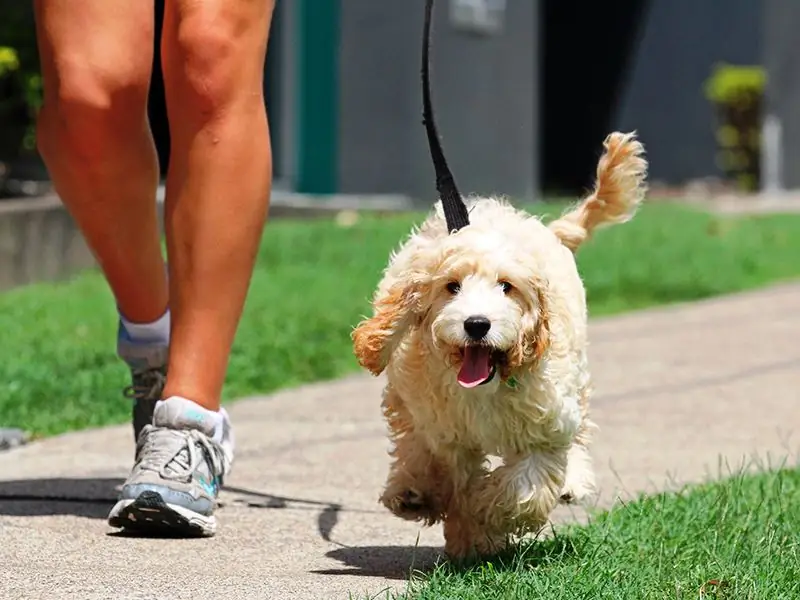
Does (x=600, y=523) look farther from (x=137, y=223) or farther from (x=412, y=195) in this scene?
(x=412, y=195)

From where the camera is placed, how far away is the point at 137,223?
14.7ft

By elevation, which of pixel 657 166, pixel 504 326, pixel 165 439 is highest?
pixel 504 326

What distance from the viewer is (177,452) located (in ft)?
13.4

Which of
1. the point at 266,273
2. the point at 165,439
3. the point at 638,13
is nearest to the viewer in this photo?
the point at 165,439

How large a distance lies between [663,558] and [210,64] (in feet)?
5.33

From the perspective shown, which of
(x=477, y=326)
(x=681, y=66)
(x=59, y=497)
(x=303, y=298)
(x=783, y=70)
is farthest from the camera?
(x=681, y=66)

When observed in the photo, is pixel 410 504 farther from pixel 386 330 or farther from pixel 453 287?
pixel 453 287

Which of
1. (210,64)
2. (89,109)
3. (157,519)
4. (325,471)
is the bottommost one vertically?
(325,471)

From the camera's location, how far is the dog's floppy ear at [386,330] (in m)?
3.79

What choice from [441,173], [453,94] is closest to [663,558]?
[441,173]

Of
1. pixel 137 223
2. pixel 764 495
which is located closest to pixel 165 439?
pixel 137 223

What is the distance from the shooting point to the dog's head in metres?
3.55

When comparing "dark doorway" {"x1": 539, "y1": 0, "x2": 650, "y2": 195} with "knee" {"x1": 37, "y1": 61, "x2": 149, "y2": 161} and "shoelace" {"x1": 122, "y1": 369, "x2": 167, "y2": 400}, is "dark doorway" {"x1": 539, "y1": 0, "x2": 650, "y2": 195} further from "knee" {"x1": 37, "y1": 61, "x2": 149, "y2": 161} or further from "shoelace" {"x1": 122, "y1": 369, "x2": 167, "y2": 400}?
"knee" {"x1": 37, "y1": 61, "x2": 149, "y2": 161}

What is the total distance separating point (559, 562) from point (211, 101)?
1456 mm
